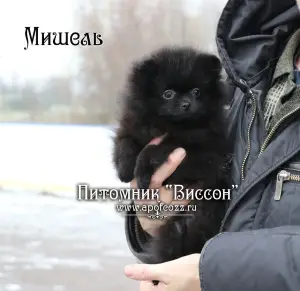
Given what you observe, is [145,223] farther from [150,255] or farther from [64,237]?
[64,237]

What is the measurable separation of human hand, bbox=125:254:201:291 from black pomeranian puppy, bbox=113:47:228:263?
5.0 inches

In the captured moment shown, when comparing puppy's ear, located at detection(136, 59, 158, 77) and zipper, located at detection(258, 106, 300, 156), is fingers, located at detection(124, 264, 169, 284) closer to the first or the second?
zipper, located at detection(258, 106, 300, 156)

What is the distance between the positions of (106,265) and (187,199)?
36.0 inches

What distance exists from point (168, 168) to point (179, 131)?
Result: 0.10 metres

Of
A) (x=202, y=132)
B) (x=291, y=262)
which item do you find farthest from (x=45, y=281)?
(x=291, y=262)

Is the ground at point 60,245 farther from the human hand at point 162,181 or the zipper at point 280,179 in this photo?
the zipper at point 280,179

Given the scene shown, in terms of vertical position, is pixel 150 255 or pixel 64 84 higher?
pixel 64 84

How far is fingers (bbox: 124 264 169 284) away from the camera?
759 mm

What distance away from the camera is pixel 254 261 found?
639 millimetres

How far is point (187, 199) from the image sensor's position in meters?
0.94

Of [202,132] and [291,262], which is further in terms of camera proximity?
[202,132]

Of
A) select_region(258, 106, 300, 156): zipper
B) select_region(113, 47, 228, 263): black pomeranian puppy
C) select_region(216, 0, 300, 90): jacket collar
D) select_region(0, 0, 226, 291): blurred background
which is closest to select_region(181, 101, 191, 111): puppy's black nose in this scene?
select_region(113, 47, 228, 263): black pomeranian puppy

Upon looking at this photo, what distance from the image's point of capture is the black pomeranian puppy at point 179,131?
0.92 metres

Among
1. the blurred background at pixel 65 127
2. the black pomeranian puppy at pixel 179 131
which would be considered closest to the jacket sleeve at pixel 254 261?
the black pomeranian puppy at pixel 179 131
